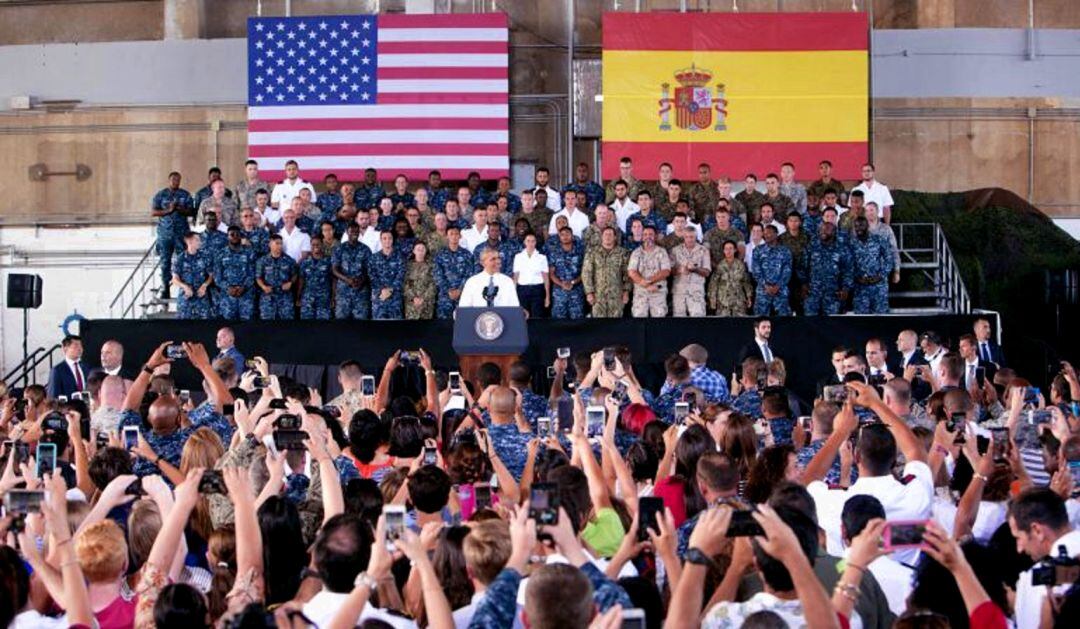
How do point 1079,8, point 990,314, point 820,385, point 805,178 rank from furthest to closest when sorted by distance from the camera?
point 1079,8 < point 805,178 < point 990,314 < point 820,385

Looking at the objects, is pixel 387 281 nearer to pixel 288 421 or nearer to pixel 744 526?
pixel 288 421

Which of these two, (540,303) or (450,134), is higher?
(450,134)

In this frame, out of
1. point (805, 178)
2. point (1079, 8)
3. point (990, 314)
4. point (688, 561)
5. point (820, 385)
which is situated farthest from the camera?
point (1079, 8)

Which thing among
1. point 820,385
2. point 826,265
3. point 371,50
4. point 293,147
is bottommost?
point 820,385

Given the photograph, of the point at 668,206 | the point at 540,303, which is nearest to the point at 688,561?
the point at 540,303

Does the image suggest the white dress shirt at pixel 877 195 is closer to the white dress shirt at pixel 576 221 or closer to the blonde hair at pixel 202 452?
the white dress shirt at pixel 576 221

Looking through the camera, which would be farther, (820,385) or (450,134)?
(450,134)

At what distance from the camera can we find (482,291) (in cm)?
1698

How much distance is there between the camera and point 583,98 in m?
23.6

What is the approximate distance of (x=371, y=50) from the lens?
2303 centimetres

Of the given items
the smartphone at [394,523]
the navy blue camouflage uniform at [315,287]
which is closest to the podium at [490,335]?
the navy blue camouflage uniform at [315,287]

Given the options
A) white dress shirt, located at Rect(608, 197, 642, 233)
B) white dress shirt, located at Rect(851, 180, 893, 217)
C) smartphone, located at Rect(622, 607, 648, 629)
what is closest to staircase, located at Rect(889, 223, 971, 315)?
white dress shirt, located at Rect(851, 180, 893, 217)

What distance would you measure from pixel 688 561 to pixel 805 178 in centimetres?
1854

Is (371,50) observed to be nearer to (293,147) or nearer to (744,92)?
(293,147)
